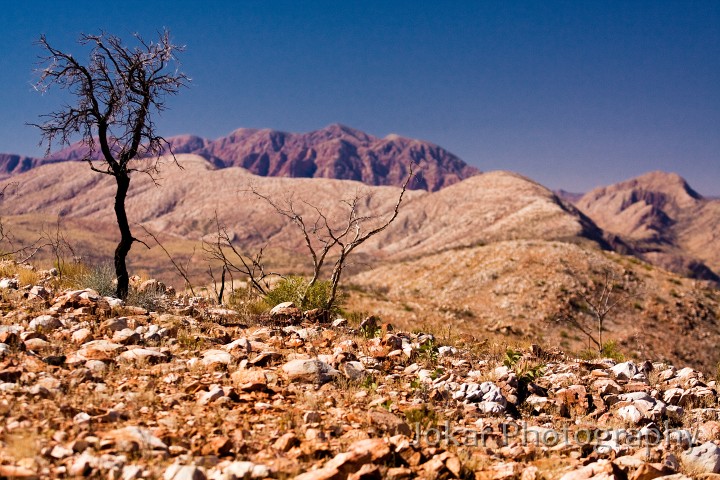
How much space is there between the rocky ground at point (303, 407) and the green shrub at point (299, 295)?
343 cm

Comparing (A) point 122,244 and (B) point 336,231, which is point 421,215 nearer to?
(B) point 336,231

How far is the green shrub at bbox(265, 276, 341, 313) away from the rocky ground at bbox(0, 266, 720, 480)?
→ 343 cm

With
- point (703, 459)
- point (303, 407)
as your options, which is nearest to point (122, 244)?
point (303, 407)

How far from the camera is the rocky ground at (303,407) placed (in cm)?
411

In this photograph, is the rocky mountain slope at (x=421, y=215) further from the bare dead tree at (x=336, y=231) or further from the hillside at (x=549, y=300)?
the bare dead tree at (x=336, y=231)

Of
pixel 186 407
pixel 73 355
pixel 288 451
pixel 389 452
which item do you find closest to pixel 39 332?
pixel 73 355

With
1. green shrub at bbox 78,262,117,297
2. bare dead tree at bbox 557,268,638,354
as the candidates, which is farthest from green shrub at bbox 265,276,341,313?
bare dead tree at bbox 557,268,638,354

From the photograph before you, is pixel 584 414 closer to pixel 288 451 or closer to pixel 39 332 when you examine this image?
pixel 288 451

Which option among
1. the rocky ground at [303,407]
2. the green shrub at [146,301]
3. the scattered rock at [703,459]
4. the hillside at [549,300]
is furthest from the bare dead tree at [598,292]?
the scattered rock at [703,459]

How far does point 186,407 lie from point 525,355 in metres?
6.42

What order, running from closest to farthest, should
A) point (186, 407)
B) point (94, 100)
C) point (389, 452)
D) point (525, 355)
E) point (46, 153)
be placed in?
1. point (389, 452)
2. point (186, 407)
3. point (525, 355)
4. point (94, 100)
5. point (46, 153)

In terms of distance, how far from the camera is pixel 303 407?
535cm

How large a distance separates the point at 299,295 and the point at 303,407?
6891 mm

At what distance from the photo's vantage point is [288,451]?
14.4ft
